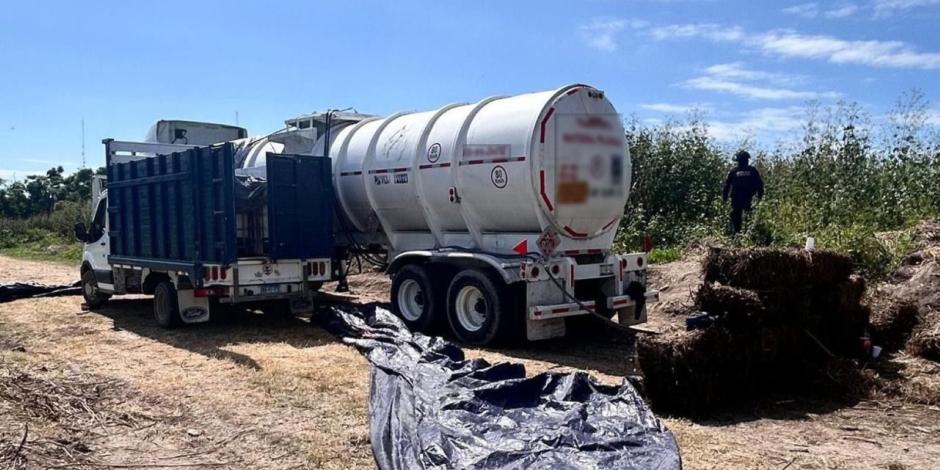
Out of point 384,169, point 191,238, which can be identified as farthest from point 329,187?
point 191,238

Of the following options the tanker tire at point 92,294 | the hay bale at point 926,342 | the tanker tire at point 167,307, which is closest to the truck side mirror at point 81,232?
the tanker tire at point 92,294

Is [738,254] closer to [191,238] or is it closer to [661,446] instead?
[661,446]

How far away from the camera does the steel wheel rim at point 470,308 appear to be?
952cm

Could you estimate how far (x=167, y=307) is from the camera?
10930mm

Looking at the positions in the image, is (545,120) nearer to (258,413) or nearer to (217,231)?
(217,231)

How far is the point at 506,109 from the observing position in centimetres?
948

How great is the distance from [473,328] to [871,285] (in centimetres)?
529

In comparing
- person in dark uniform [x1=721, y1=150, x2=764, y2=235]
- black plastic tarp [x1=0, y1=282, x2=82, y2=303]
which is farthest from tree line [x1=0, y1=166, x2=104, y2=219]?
person in dark uniform [x1=721, y1=150, x2=764, y2=235]

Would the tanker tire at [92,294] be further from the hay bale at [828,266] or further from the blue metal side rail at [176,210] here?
the hay bale at [828,266]

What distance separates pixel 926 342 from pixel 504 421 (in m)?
4.95

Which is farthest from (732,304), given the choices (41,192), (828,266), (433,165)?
(41,192)

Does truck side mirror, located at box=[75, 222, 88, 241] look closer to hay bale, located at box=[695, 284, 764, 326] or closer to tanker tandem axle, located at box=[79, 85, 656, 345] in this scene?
tanker tandem axle, located at box=[79, 85, 656, 345]

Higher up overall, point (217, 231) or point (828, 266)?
point (217, 231)

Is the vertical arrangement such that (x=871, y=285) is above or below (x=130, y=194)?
below
